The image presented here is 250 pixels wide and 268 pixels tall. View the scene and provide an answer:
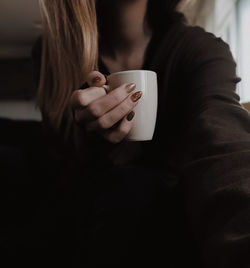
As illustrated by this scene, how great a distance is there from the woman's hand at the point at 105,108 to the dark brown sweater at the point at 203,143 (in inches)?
3.7

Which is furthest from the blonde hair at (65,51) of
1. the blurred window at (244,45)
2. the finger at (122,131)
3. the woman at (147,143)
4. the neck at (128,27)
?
the blurred window at (244,45)

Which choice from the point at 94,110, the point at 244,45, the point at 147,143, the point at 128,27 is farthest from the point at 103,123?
the point at 244,45

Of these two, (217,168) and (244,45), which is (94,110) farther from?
(244,45)

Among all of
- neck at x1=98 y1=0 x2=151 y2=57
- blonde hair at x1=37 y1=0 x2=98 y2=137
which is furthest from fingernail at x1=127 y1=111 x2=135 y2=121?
neck at x1=98 y1=0 x2=151 y2=57

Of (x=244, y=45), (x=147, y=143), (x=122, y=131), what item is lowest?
(x=244, y=45)

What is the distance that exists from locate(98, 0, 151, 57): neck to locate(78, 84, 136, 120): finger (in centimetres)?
43

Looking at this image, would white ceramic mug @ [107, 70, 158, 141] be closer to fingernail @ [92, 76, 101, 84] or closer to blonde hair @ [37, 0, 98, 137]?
fingernail @ [92, 76, 101, 84]

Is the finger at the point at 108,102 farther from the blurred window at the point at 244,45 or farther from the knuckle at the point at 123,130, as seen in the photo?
the blurred window at the point at 244,45

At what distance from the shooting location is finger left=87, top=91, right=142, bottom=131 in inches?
18.2

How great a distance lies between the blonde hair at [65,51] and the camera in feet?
2.40

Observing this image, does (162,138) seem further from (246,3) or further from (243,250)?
(246,3)

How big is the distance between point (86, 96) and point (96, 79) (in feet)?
0.15

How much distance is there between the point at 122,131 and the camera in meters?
0.50

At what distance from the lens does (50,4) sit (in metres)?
0.77
